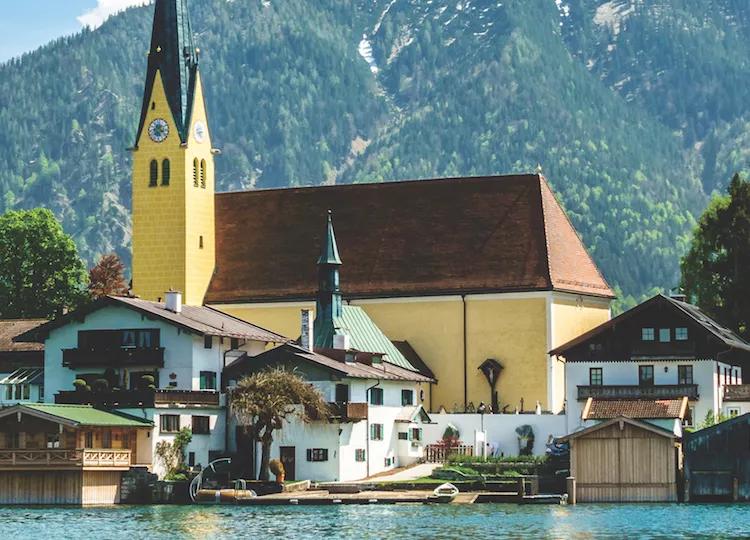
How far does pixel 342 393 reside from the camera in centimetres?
8362

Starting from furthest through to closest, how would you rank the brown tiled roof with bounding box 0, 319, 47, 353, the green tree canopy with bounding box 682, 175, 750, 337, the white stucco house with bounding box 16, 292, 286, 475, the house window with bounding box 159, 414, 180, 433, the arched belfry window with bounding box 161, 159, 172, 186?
1. the green tree canopy with bounding box 682, 175, 750, 337
2. the arched belfry window with bounding box 161, 159, 172, 186
3. the brown tiled roof with bounding box 0, 319, 47, 353
4. the white stucco house with bounding box 16, 292, 286, 475
5. the house window with bounding box 159, 414, 180, 433

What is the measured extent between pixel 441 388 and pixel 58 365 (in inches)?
752

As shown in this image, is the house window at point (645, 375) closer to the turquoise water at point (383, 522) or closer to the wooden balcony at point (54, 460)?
the turquoise water at point (383, 522)

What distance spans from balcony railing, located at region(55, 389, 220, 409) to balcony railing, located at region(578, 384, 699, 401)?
16.3 m

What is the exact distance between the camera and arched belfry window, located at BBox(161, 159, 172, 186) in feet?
333

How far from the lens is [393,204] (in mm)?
101500

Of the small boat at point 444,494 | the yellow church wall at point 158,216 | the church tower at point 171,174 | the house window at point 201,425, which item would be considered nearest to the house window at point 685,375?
the small boat at point 444,494

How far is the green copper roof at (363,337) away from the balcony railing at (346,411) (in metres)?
6.61

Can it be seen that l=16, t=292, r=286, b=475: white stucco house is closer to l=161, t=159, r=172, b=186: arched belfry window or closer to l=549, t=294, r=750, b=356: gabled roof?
l=549, t=294, r=750, b=356: gabled roof

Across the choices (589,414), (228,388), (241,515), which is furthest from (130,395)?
(589,414)

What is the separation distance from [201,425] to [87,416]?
5.79 meters

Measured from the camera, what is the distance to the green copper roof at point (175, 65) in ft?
331

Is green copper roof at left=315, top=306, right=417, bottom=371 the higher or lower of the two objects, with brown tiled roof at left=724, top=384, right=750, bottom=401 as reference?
higher

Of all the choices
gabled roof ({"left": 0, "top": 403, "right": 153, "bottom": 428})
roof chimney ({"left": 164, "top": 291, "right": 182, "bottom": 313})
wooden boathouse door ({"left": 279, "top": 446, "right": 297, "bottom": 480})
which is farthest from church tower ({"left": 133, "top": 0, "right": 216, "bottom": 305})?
gabled roof ({"left": 0, "top": 403, "right": 153, "bottom": 428})
